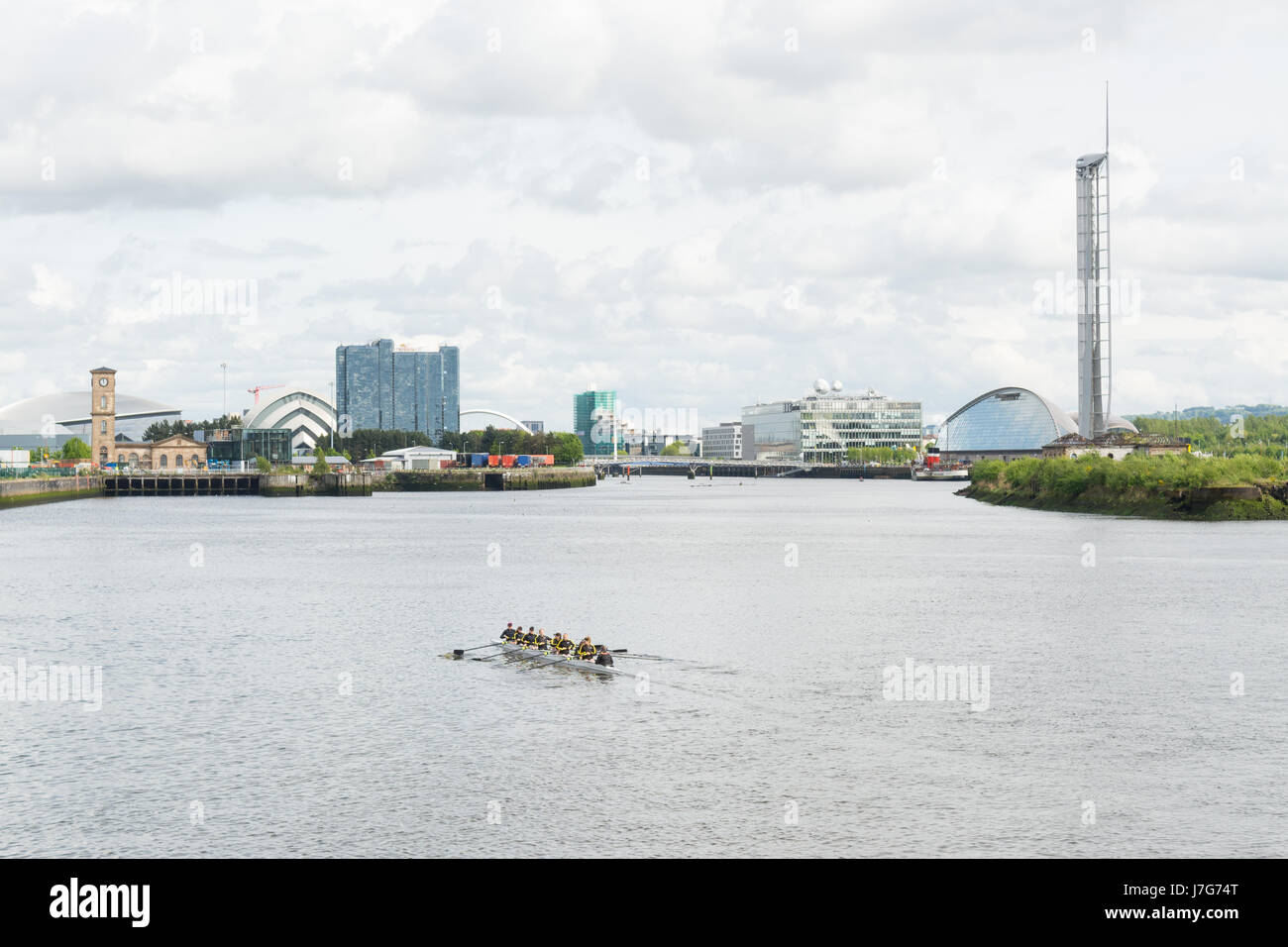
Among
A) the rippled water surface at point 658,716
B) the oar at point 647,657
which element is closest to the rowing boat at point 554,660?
the rippled water surface at point 658,716

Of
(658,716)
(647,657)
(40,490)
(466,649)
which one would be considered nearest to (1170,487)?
(647,657)

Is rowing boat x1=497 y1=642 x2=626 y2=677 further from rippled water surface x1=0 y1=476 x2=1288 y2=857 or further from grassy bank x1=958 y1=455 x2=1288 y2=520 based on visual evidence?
grassy bank x1=958 y1=455 x2=1288 y2=520

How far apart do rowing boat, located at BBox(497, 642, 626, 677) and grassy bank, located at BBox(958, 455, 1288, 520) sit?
93583mm

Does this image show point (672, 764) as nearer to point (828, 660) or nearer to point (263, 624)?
point (828, 660)

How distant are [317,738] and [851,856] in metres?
16.1

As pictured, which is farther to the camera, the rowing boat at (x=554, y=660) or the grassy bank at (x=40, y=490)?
the grassy bank at (x=40, y=490)

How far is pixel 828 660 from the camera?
45.4 meters

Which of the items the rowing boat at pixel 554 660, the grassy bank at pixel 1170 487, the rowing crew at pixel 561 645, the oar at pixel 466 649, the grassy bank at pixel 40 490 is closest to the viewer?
the rowing boat at pixel 554 660

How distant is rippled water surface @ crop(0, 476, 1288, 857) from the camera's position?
26.0m

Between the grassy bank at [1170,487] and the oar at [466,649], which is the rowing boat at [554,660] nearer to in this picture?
the oar at [466,649]

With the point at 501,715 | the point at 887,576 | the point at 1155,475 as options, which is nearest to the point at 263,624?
the point at 501,715

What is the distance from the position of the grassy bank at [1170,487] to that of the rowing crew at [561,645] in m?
93.0

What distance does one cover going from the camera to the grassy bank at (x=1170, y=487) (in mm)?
119625

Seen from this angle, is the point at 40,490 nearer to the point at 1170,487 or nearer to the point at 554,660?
the point at 1170,487
